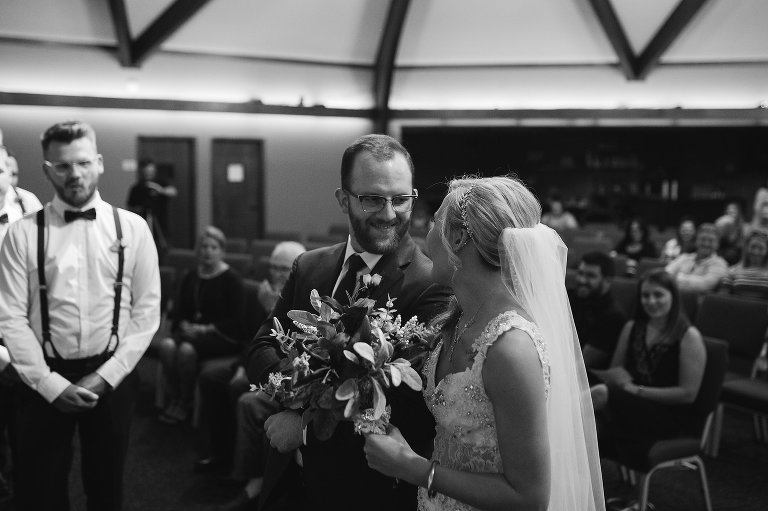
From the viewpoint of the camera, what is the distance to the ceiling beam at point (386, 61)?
11359 mm

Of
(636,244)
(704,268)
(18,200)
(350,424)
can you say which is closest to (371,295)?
(350,424)

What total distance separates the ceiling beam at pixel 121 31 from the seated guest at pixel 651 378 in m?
8.13

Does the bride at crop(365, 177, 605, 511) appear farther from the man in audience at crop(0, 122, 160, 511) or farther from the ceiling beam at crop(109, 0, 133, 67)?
the ceiling beam at crop(109, 0, 133, 67)

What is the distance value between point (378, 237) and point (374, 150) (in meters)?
0.24

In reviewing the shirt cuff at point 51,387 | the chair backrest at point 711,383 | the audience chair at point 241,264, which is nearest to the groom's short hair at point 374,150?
the shirt cuff at point 51,387

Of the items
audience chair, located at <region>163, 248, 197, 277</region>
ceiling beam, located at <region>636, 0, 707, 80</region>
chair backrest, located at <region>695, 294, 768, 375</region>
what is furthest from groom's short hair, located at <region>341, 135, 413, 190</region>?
ceiling beam, located at <region>636, 0, 707, 80</region>

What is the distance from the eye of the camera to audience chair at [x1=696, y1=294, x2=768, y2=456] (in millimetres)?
4832

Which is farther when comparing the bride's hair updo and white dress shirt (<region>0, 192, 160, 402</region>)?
white dress shirt (<region>0, 192, 160, 402</region>)

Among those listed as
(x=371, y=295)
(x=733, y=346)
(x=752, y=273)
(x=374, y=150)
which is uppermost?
(x=374, y=150)

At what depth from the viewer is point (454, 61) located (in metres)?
12.5

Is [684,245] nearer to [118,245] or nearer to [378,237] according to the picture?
[118,245]

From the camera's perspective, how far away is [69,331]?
113 inches

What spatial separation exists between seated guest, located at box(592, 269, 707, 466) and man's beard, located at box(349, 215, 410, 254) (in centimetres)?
210

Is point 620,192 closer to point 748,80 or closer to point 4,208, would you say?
point 748,80
